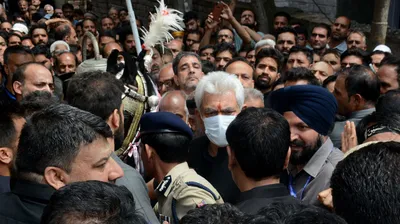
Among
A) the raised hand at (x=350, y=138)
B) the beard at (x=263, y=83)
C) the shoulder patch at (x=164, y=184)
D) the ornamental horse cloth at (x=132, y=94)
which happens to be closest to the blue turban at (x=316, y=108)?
the raised hand at (x=350, y=138)

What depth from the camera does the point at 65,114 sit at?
114 inches

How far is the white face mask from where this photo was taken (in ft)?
14.4

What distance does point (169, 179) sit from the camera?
3.65 m

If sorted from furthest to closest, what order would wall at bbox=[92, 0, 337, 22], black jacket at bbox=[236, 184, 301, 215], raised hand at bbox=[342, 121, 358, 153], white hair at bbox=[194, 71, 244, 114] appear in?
1. wall at bbox=[92, 0, 337, 22]
2. white hair at bbox=[194, 71, 244, 114]
3. raised hand at bbox=[342, 121, 358, 153]
4. black jacket at bbox=[236, 184, 301, 215]

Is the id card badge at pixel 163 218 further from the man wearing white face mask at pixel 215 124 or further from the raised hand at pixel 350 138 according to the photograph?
the raised hand at pixel 350 138

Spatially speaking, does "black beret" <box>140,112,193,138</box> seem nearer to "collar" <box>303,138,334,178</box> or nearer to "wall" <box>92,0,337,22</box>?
"collar" <box>303,138,334,178</box>

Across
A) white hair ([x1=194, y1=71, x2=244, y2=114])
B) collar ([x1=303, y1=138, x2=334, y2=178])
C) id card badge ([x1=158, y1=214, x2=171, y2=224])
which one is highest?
white hair ([x1=194, y1=71, x2=244, y2=114])

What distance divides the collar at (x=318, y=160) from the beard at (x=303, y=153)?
0.03 meters

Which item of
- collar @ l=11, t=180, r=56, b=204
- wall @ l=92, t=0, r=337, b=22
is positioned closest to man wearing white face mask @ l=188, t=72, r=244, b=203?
collar @ l=11, t=180, r=56, b=204

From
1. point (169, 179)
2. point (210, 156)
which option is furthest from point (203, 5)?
point (169, 179)

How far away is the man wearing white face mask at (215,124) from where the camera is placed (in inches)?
168

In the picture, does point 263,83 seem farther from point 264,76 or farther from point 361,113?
point 361,113

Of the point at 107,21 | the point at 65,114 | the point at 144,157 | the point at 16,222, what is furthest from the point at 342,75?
the point at 107,21

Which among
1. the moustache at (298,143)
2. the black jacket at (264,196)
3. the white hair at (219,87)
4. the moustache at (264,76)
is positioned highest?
the white hair at (219,87)
